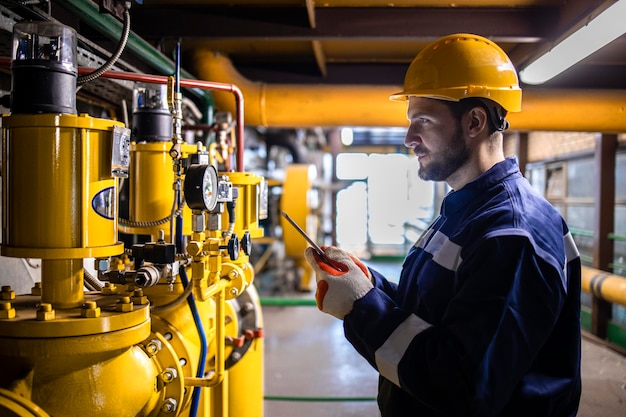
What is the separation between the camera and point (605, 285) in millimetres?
4801

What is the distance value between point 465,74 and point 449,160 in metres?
0.25

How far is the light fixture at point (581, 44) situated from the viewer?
234 centimetres

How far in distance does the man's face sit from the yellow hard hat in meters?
0.04

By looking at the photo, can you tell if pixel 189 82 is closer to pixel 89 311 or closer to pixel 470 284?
pixel 89 311

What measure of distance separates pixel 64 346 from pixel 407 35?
99.4 inches

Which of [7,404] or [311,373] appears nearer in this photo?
[7,404]

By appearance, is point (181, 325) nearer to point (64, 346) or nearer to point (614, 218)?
point (64, 346)

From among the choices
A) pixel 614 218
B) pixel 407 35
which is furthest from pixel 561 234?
pixel 614 218

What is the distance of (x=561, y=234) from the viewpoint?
1.30 metres

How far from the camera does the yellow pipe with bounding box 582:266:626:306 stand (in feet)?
15.1

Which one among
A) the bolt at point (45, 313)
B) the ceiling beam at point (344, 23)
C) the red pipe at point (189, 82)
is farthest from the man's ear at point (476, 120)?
the ceiling beam at point (344, 23)

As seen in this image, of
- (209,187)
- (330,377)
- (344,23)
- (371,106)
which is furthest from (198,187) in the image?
(330,377)

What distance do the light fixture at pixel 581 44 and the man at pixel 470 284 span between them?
3.89 ft

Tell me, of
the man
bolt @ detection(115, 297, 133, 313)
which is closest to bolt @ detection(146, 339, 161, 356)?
bolt @ detection(115, 297, 133, 313)
